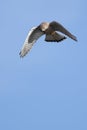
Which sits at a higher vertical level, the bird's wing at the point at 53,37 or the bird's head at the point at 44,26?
the bird's head at the point at 44,26

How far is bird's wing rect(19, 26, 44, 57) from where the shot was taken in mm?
17072

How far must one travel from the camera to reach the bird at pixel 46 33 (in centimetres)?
1745

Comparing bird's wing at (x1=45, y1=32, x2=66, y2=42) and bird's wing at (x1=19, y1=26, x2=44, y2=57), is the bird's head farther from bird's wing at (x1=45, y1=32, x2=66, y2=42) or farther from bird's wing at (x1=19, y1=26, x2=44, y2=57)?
bird's wing at (x1=45, y1=32, x2=66, y2=42)

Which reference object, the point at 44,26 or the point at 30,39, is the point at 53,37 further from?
the point at 30,39

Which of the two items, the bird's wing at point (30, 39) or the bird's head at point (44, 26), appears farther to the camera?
the bird's head at point (44, 26)

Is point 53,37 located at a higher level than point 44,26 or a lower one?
lower

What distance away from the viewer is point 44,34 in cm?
1856

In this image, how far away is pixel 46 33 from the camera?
18422mm

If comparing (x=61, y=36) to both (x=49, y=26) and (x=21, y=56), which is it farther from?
(x=21, y=56)

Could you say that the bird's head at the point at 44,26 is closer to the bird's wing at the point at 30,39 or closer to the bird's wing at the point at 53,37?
the bird's wing at the point at 30,39

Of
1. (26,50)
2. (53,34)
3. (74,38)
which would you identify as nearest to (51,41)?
(53,34)

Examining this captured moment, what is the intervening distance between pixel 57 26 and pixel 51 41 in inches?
31.5

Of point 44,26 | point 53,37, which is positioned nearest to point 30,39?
point 44,26

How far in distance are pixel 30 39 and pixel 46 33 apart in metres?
0.93
